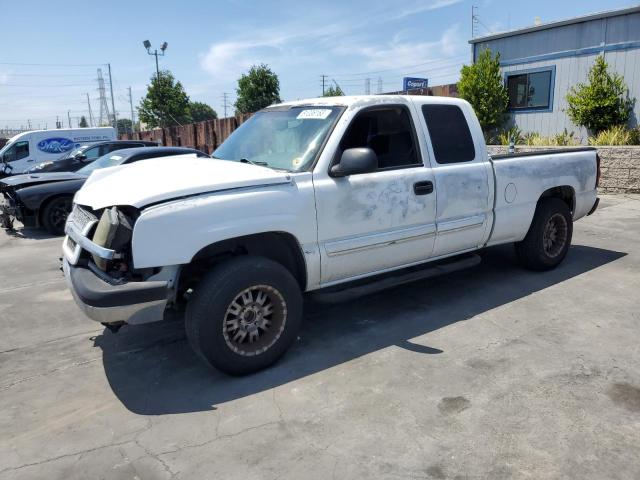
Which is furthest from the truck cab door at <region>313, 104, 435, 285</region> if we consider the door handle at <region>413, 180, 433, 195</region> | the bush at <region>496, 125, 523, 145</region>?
the bush at <region>496, 125, 523, 145</region>

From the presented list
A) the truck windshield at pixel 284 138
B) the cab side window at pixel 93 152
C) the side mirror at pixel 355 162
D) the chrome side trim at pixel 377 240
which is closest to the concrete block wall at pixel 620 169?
the chrome side trim at pixel 377 240

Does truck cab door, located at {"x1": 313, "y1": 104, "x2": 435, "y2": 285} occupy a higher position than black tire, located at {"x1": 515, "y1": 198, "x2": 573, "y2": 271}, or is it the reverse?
truck cab door, located at {"x1": 313, "y1": 104, "x2": 435, "y2": 285}

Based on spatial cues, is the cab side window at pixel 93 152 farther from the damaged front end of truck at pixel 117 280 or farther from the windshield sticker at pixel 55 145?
the damaged front end of truck at pixel 117 280

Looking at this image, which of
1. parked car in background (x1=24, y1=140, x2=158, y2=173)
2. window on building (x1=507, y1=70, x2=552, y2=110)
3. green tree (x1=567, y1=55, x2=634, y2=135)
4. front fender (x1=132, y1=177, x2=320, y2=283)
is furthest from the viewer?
window on building (x1=507, y1=70, x2=552, y2=110)

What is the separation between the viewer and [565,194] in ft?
19.6

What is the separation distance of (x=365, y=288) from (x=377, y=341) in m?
0.46

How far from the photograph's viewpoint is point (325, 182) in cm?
386

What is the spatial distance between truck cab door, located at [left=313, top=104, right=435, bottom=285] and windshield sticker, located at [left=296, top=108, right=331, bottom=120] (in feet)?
0.81

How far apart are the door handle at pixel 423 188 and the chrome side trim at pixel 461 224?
0.36m

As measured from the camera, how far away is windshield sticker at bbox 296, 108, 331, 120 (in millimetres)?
4188

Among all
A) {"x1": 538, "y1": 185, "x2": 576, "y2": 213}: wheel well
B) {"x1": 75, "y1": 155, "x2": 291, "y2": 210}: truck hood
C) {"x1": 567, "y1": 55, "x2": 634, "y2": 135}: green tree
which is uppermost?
{"x1": 567, "y1": 55, "x2": 634, "y2": 135}: green tree

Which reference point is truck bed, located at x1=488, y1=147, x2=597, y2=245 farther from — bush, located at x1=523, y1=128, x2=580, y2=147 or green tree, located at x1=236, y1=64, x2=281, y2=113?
green tree, located at x1=236, y1=64, x2=281, y2=113

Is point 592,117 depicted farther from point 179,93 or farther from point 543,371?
point 179,93

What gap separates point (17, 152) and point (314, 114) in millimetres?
17795
